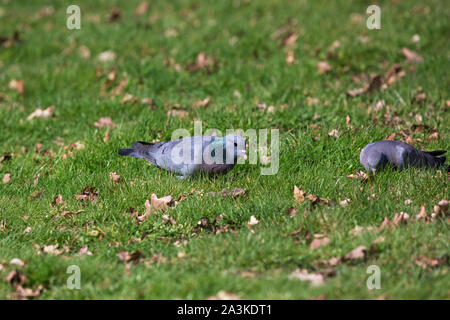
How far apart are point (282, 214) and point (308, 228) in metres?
0.36

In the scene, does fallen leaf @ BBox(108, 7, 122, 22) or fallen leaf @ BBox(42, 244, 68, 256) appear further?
fallen leaf @ BBox(108, 7, 122, 22)

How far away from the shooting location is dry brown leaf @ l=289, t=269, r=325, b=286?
3.49 metres

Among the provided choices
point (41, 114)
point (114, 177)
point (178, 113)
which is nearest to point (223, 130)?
point (178, 113)

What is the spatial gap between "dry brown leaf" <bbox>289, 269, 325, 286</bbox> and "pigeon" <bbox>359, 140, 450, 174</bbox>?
158 cm

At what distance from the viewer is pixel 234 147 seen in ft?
16.4

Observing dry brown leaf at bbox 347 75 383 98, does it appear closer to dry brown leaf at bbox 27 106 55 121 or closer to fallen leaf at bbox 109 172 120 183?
fallen leaf at bbox 109 172 120 183

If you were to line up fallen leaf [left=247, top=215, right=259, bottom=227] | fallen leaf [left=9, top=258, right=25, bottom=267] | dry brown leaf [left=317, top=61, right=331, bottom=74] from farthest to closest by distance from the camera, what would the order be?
dry brown leaf [left=317, top=61, right=331, bottom=74], fallen leaf [left=247, top=215, right=259, bottom=227], fallen leaf [left=9, top=258, right=25, bottom=267]

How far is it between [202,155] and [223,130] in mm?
1155

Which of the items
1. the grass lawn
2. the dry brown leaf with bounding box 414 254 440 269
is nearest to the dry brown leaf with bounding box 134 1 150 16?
the grass lawn

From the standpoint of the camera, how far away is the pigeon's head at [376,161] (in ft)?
15.6

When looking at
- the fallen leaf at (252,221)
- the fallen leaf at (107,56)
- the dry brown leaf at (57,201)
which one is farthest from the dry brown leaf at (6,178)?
the fallen leaf at (107,56)

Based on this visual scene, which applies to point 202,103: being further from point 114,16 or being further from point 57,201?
point 114,16

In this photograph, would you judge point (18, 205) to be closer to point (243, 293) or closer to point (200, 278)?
point (200, 278)

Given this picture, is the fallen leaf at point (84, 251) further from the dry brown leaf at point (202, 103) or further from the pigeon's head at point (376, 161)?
the dry brown leaf at point (202, 103)
